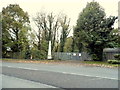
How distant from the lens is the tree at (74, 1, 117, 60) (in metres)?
34.7

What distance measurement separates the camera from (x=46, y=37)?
5797 cm

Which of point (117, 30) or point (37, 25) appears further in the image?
point (37, 25)

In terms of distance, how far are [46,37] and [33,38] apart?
4134mm

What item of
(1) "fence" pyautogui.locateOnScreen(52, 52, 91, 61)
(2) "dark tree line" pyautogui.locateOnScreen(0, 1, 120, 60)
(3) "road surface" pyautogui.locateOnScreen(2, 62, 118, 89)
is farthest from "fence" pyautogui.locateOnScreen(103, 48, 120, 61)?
(3) "road surface" pyautogui.locateOnScreen(2, 62, 118, 89)

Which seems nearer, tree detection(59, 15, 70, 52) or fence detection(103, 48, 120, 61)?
fence detection(103, 48, 120, 61)

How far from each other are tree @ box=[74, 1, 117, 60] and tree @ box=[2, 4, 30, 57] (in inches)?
502

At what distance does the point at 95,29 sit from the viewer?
35.7 metres

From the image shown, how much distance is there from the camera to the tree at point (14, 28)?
45.4 m

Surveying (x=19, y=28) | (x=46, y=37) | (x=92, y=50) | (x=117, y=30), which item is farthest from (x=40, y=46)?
(x=117, y=30)

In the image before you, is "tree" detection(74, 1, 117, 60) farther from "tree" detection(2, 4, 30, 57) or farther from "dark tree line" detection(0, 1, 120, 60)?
"tree" detection(2, 4, 30, 57)

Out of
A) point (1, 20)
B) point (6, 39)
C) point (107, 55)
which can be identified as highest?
point (1, 20)

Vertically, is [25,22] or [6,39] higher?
[25,22]

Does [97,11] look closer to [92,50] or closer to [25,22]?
[92,50]

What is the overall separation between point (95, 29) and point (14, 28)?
1727 cm
